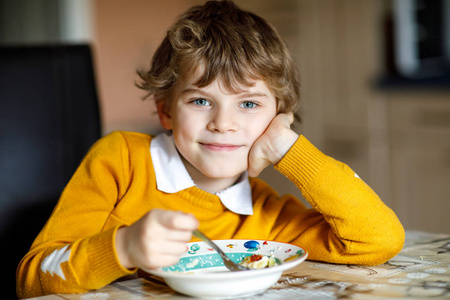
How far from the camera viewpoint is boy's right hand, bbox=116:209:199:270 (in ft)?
2.21

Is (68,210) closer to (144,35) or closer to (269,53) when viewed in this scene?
(269,53)

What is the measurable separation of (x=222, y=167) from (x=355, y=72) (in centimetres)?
220

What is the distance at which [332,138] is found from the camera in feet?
10.5

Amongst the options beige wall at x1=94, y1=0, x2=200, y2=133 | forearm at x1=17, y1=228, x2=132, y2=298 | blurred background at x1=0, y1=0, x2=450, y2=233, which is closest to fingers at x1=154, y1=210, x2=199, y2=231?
forearm at x1=17, y1=228, x2=132, y2=298

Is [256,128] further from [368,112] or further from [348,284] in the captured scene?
[368,112]

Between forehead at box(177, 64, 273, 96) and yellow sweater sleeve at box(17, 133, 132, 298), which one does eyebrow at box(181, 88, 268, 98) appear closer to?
forehead at box(177, 64, 273, 96)

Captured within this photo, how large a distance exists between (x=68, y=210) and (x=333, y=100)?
250 centimetres

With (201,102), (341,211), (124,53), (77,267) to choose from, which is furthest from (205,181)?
(124,53)

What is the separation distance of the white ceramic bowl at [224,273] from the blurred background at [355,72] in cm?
168

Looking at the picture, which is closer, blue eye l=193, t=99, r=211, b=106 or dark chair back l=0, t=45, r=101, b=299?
blue eye l=193, t=99, r=211, b=106

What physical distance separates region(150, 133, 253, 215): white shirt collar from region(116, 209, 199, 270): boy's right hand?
13.4 inches

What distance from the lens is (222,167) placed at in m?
1.02

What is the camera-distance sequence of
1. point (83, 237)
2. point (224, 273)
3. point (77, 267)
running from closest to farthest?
point (224, 273) < point (77, 267) < point (83, 237)

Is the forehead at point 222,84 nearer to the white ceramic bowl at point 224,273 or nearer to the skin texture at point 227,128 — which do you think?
the skin texture at point 227,128
